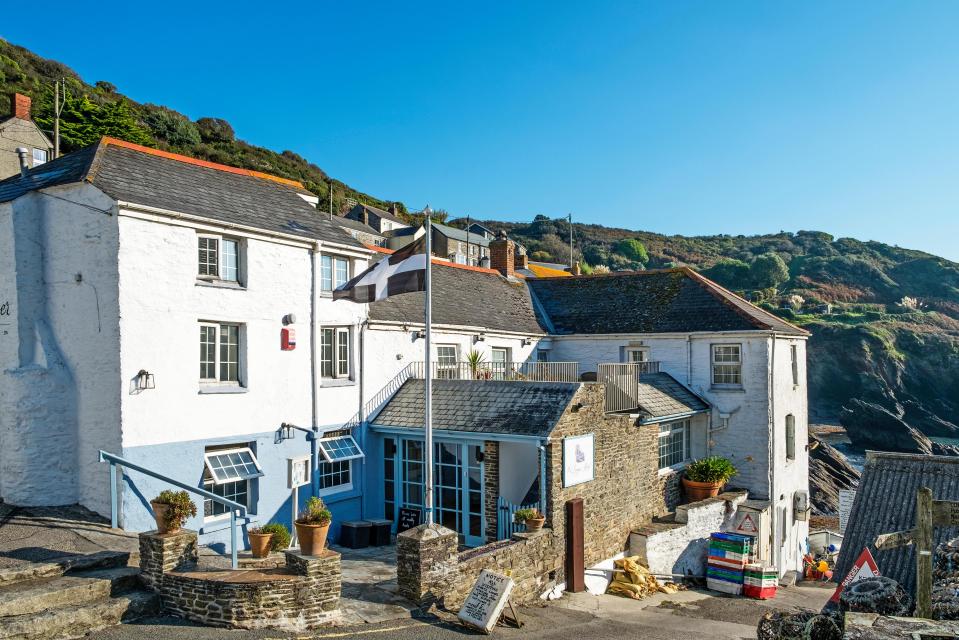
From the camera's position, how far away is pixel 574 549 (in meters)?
15.0

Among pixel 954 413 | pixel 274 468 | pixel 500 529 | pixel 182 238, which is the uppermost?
pixel 182 238

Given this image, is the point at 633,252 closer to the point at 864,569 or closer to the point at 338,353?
the point at 338,353

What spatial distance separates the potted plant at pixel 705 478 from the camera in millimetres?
20656

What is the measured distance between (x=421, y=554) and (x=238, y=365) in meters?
6.38

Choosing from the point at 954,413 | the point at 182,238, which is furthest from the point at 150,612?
the point at 954,413

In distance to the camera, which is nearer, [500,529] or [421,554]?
[421,554]

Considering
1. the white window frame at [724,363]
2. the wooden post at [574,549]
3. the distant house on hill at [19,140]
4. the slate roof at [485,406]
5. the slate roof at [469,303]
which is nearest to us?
the wooden post at [574,549]

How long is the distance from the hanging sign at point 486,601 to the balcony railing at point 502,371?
8.01 m

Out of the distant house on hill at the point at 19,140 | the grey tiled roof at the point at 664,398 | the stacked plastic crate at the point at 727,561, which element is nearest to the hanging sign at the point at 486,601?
the grey tiled roof at the point at 664,398

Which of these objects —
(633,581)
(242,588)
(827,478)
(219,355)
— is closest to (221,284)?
(219,355)

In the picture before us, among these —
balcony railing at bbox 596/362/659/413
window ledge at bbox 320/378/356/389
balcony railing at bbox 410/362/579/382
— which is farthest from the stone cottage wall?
window ledge at bbox 320/378/356/389

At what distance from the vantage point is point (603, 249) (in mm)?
129375

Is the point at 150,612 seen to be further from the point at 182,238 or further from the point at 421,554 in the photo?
the point at 182,238

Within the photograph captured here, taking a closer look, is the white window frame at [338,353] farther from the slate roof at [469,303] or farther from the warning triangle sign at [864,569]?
the warning triangle sign at [864,569]
